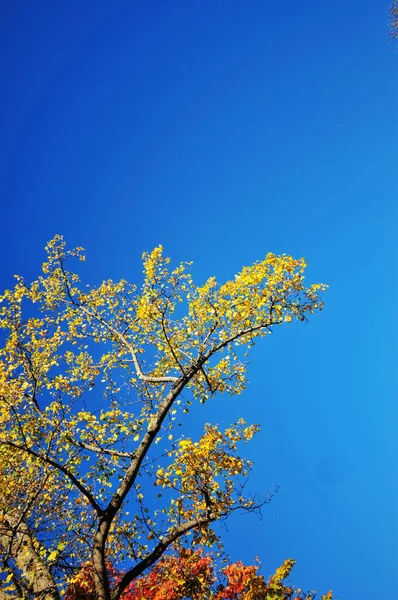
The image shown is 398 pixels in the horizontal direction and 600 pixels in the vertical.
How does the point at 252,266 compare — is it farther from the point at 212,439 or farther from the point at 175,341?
the point at 212,439

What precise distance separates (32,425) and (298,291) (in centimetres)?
914

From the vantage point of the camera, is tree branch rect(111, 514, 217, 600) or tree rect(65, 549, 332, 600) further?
tree rect(65, 549, 332, 600)

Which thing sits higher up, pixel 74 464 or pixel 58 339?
pixel 58 339

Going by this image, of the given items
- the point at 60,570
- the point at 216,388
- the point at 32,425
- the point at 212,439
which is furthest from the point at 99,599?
the point at 216,388

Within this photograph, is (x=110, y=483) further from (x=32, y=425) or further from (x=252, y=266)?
(x=252, y=266)

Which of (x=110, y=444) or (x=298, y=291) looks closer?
(x=110, y=444)

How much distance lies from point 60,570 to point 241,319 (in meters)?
8.71

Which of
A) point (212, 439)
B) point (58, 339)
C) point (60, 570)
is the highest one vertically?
point (58, 339)

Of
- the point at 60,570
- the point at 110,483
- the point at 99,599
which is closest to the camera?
the point at 99,599

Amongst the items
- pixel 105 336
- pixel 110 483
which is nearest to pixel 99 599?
pixel 110 483

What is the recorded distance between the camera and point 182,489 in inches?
505

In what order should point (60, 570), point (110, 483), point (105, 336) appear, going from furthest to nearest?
point (105, 336) → point (110, 483) → point (60, 570)

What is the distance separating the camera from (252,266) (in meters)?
13.1

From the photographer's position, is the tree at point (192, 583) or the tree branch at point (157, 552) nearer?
the tree branch at point (157, 552)
